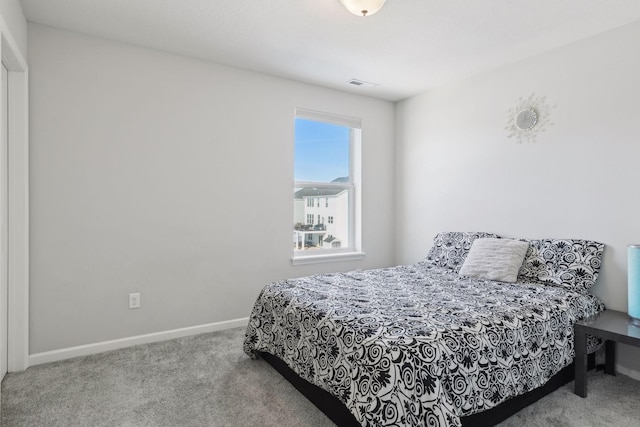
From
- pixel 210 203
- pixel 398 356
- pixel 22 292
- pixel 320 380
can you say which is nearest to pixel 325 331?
pixel 320 380

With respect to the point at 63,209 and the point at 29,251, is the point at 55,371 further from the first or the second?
the point at 63,209

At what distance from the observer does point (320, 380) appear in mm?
1848

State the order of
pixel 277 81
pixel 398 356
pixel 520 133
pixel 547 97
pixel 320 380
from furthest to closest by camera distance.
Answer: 1. pixel 277 81
2. pixel 520 133
3. pixel 547 97
4. pixel 320 380
5. pixel 398 356

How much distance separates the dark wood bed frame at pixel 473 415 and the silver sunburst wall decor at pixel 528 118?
5.86 ft

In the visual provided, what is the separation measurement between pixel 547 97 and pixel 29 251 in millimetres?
4035

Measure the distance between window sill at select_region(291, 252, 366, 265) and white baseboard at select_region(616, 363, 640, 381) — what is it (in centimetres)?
230

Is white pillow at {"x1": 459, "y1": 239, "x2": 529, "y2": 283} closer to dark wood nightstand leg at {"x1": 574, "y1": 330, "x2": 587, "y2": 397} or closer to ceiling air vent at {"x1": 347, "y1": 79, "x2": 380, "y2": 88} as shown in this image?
dark wood nightstand leg at {"x1": 574, "y1": 330, "x2": 587, "y2": 397}

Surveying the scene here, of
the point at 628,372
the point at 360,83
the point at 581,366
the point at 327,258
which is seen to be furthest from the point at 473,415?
the point at 360,83

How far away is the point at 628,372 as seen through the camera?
238 cm

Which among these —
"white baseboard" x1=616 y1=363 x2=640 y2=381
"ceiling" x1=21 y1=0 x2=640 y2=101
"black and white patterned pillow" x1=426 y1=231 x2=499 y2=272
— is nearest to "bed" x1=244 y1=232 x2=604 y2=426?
"white baseboard" x1=616 y1=363 x2=640 y2=381

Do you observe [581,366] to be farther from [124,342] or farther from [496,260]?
[124,342]

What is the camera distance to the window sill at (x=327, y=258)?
361 cm

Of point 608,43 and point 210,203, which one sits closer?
point 608,43

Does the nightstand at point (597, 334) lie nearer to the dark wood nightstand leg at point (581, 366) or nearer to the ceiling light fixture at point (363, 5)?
the dark wood nightstand leg at point (581, 366)
